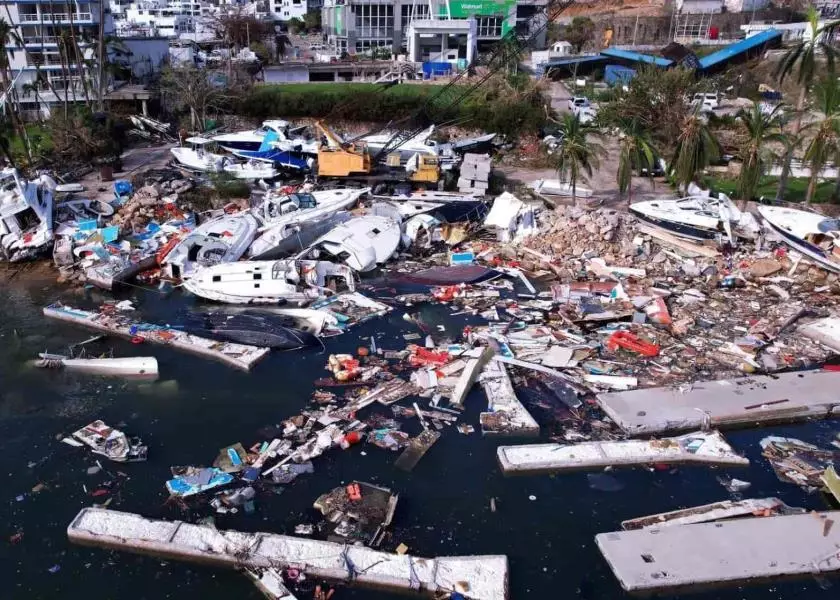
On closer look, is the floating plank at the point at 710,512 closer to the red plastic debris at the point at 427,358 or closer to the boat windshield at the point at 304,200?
the red plastic debris at the point at 427,358

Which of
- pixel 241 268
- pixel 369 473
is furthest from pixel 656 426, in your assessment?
pixel 241 268

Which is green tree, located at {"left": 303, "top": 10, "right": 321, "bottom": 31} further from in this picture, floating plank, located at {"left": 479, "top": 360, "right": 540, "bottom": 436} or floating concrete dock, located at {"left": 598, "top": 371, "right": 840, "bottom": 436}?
floating concrete dock, located at {"left": 598, "top": 371, "right": 840, "bottom": 436}

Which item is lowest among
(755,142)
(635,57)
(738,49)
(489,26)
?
(755,142)

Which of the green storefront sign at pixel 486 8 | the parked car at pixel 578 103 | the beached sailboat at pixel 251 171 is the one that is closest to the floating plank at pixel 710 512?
the beached sailboat at pixel 251 171

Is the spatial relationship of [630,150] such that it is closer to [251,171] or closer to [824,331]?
[824,331]

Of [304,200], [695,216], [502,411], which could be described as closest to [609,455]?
[502,411]
